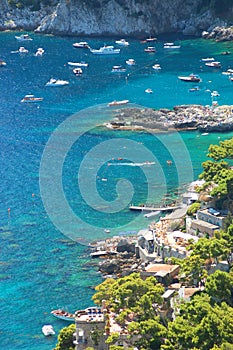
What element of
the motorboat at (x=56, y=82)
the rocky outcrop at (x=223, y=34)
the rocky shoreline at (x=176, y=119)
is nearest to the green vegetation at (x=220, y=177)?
the rocky shoreline at (x=176, y=119)

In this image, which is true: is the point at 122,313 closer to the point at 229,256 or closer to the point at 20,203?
the point at 229,256

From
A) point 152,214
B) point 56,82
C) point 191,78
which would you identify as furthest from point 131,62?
point 152,214

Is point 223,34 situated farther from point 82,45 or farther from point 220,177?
point 220,177

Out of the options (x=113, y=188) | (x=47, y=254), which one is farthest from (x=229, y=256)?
(x=113, y=188)

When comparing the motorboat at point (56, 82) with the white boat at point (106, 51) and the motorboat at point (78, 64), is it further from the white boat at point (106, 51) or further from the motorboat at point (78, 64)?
the white boat at point (106, 51)

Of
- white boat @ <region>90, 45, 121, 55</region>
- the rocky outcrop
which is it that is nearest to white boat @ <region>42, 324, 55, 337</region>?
white boat @ <region>90, 45, 121, 55</region>

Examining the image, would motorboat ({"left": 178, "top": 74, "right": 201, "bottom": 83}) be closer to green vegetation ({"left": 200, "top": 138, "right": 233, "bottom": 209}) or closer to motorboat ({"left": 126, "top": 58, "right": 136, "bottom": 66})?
motorboat ({"left": 126, "top": 58, "right": 136, "bottom": 66})
